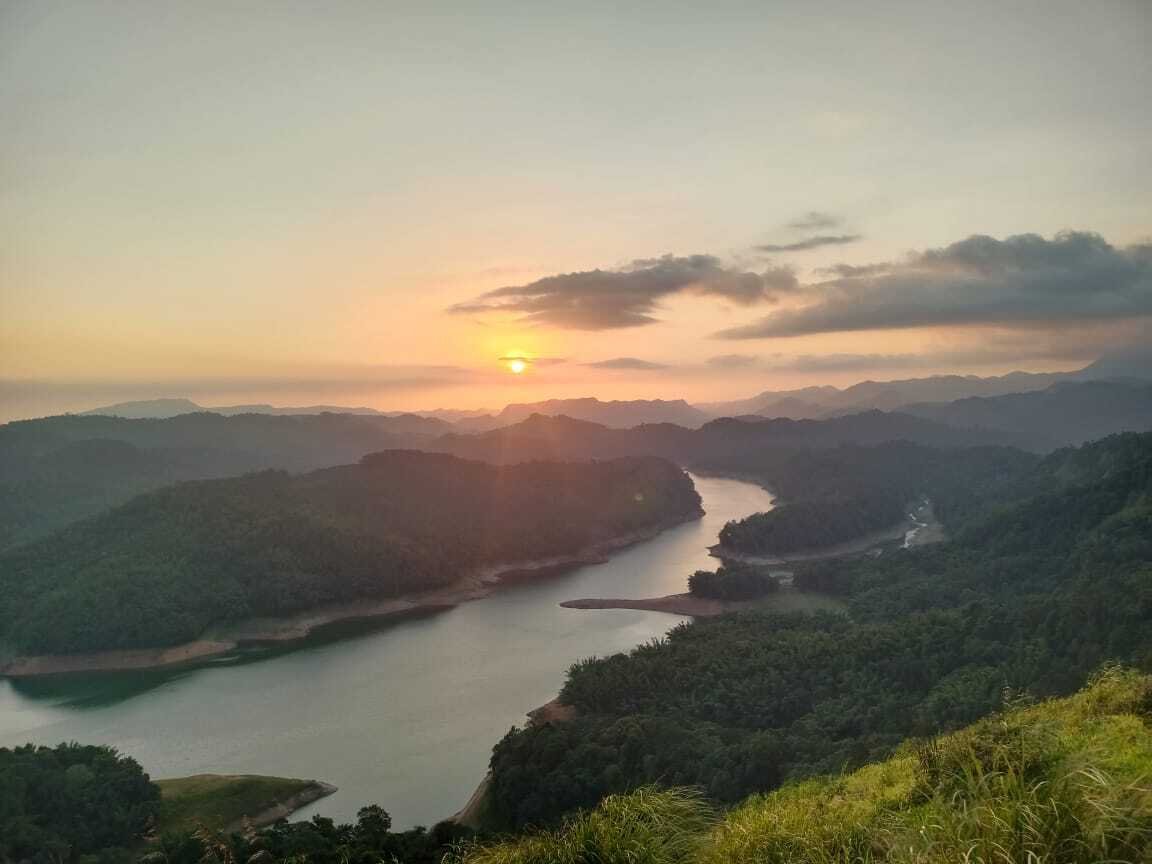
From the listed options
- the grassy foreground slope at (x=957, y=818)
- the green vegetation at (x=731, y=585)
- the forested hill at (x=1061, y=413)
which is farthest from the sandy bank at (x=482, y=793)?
the forested hill at (x=1061, y=413)

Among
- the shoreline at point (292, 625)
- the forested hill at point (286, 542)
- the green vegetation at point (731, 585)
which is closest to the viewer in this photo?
the shoreline at point (292, 625)

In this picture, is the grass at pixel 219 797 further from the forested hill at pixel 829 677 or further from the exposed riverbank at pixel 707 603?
the exposed riverbank at pixel 707 603

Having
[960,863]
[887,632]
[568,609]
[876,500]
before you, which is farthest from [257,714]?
[876,500]

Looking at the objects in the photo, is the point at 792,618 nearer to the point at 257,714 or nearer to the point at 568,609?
the point at 568,609

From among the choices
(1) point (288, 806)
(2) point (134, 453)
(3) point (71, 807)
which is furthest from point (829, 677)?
(2) point (134, 453)

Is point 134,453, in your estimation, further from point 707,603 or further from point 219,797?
point 219,797
